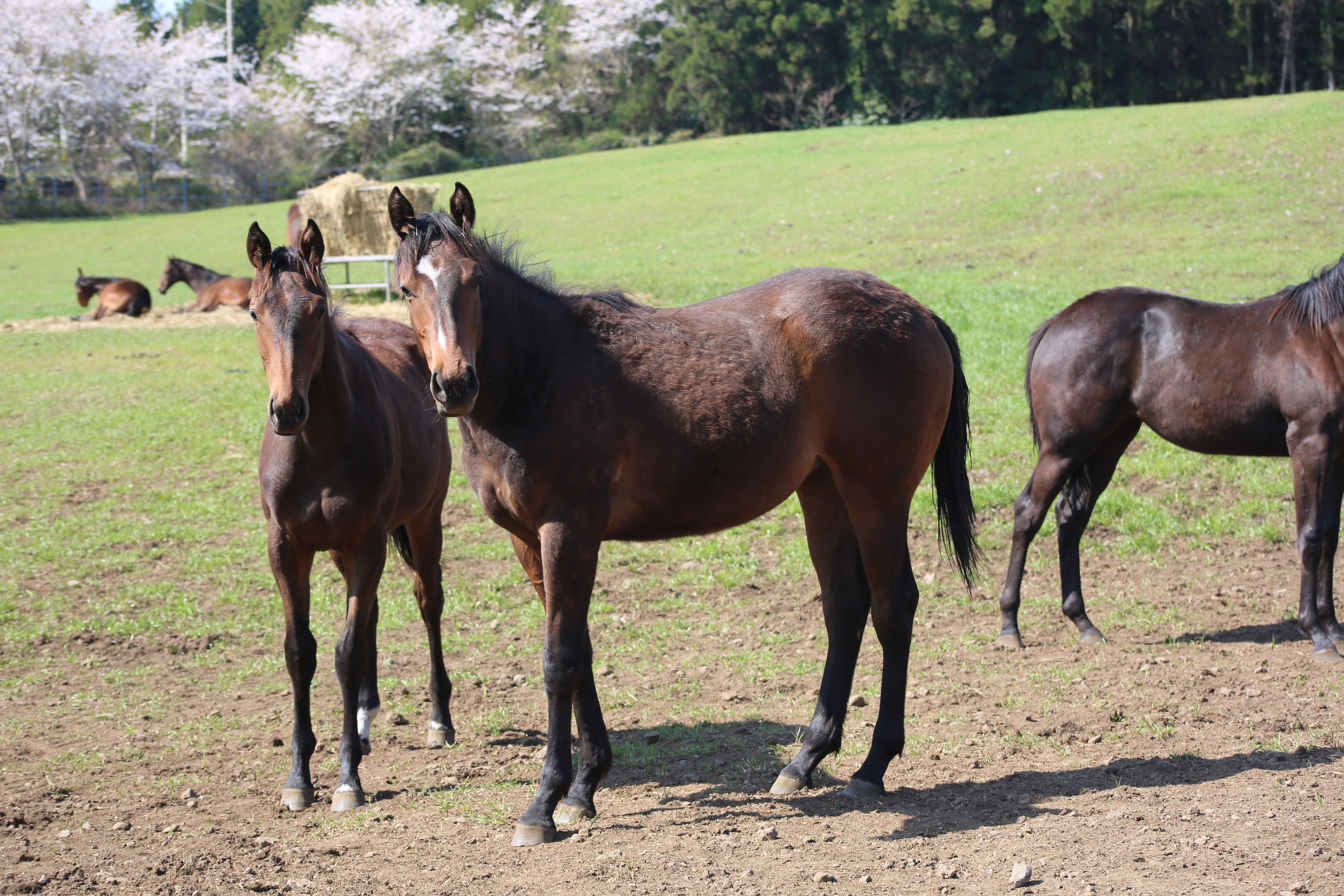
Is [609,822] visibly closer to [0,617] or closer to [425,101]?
[0,617]

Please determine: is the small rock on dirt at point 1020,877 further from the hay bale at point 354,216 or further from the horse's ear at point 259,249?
the hay bale at point 354,216

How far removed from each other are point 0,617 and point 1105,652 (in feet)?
23.8

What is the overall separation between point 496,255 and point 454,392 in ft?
2.85

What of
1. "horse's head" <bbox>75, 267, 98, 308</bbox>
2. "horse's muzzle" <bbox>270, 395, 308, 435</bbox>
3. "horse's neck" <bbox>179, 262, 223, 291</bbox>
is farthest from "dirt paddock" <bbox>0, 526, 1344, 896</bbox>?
"horse's head" <bbox>75, 267, 98, 308</bbox>

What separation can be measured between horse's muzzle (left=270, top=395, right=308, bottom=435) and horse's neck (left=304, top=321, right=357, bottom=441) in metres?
0.39

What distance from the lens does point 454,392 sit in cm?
376

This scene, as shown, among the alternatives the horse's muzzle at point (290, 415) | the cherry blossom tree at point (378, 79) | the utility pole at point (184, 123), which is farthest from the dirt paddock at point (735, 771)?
the utility pole at point (184, 123)

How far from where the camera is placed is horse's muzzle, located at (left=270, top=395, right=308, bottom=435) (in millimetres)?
4367

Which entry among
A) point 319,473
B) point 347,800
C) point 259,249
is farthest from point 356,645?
point 259,249

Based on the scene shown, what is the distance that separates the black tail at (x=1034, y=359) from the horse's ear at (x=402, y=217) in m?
5.01

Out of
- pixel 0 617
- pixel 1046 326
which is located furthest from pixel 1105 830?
pixel 0 617

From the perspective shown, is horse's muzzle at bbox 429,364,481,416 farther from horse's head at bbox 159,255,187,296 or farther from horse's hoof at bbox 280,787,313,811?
horse's head at bbox 159,255,187,296

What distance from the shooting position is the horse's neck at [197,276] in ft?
68.4

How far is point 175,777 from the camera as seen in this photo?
5.11m
